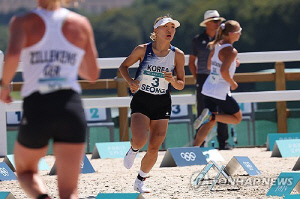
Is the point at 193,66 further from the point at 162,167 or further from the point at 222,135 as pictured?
the point at 162,167

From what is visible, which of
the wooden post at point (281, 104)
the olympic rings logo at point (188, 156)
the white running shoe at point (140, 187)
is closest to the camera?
the white running shoe at point (140, 187)

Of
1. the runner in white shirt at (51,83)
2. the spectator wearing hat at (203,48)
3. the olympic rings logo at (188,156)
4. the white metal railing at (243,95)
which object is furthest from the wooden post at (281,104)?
the runner in white shirt at (51,83)

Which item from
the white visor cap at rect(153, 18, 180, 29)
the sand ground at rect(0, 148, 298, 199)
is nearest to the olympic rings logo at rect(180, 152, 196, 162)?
the sand ground at rect(0, 148, 298, 199)

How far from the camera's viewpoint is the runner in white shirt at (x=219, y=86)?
10.1 metres

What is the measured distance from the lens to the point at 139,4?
275ft

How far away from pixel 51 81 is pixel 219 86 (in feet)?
19.4

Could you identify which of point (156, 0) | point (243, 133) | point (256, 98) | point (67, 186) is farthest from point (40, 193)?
point (156, 0)

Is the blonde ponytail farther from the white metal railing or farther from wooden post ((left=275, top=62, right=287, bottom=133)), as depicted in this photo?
wooden post ((left=275, top=62, right=287, bottom=133))

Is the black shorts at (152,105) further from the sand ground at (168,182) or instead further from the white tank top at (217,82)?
the white tank top at (217,82)

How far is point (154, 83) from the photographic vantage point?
7785mm

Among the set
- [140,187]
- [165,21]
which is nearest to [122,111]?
[165,21]

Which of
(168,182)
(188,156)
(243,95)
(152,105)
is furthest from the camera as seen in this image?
(243,95)

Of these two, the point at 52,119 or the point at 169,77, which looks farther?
the point at 169,77

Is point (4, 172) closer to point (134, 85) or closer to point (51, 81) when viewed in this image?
point (134, 85)
